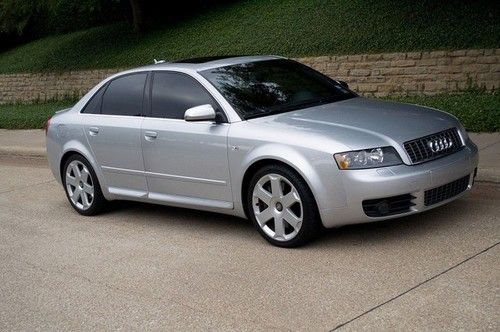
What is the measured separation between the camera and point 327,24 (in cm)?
1555

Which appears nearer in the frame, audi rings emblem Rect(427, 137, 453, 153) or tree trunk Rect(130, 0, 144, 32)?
audi rings emblem Rect(427, 137, 453, 153)

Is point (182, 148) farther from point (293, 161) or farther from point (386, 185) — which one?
point (386, 185)

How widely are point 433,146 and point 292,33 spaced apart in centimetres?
1024

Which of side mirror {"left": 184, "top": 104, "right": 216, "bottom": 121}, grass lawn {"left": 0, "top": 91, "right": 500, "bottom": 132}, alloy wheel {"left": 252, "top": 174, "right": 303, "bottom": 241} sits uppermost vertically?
side mirror {"left": 184, "top": 104, "right": 216, "bottom": 121}

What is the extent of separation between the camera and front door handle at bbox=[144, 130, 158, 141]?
711cm

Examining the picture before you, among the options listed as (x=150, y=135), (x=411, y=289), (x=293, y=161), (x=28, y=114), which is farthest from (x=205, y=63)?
(x=28, y=114)

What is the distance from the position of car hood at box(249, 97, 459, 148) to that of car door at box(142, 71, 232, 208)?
1.53 ft

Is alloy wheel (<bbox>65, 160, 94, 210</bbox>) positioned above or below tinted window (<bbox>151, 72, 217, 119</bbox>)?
below

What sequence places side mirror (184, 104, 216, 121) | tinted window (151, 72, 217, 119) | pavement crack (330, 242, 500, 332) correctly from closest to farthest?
pavement crack (330, 242, 500, 332) → side mirror (184, 104, 216, 121) → tinted window (151, 72, 217, 119)

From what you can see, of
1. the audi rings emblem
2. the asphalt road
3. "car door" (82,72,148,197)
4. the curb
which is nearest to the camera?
the asphalt road

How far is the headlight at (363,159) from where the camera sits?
5812mm

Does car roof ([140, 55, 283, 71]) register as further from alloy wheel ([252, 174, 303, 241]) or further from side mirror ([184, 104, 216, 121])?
alloy wheel ([252, 174, 303, 241])

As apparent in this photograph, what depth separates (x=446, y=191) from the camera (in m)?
6.17

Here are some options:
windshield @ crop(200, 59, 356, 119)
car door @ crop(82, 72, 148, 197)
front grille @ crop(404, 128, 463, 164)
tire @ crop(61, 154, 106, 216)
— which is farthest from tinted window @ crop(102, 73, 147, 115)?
front grille @ crop(404, 128, 463, 164)
